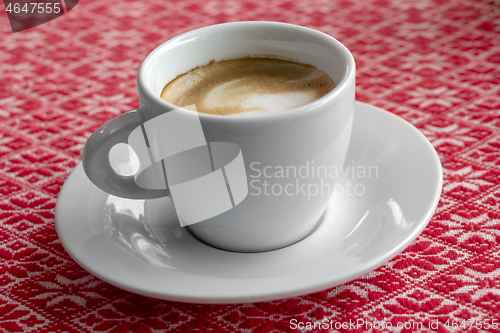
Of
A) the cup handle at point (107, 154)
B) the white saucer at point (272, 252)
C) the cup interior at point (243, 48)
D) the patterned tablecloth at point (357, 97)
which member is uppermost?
the cup interior at point (243, 48)

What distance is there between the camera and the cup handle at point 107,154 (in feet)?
2.00

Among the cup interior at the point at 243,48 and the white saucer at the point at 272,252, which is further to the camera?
the cup interior at the point at 243,48

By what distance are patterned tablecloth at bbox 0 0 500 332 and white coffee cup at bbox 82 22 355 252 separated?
0.09 meters

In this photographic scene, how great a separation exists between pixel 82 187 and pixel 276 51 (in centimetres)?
33

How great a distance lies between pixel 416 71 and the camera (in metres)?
1.14

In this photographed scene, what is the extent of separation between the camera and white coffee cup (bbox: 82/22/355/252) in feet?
1.77

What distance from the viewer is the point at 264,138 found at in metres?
0.53

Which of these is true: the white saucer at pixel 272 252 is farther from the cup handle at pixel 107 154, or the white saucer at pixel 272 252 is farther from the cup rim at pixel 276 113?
the cup rim at pixel 276 113

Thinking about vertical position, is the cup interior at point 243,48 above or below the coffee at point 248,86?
above

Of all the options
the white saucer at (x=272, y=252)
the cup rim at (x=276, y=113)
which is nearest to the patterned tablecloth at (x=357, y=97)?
the white saucer at (x=272, y=252)

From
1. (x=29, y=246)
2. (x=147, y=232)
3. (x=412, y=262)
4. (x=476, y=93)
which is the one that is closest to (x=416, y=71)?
(x=476, y=93)

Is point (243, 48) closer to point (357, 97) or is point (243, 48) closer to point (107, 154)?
point (107, 154)

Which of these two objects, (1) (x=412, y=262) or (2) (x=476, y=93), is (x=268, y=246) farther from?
(2) (x=476, y=93)

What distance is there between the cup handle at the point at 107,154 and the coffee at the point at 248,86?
0.08 m
